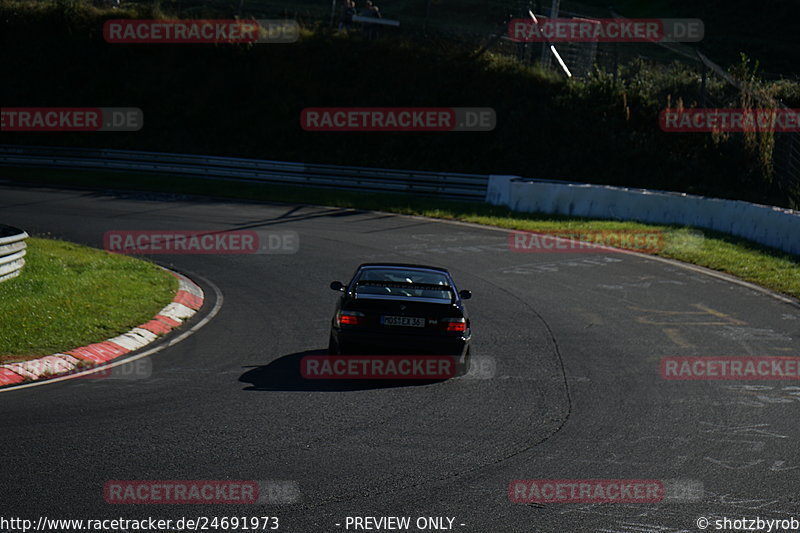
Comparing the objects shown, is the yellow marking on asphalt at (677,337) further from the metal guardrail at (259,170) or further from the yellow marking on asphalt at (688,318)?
the metal guardrail at (259,170)

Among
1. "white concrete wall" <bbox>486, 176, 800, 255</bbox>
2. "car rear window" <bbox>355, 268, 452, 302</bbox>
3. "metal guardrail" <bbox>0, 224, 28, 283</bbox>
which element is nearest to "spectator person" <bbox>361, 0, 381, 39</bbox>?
"white concrete wall" <bbox>486, 176, 800, 255</bbox>

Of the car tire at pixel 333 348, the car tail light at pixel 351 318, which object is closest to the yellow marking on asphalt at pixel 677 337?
the car tail light at pixel 351 318

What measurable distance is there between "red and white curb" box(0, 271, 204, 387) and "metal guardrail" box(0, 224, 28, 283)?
8.74 feet

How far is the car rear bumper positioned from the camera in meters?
10.9

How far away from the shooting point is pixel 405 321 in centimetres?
1094

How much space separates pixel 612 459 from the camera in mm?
8008

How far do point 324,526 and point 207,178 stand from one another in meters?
28.0

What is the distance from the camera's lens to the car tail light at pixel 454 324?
11.0m

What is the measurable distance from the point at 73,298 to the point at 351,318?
5.54 meters

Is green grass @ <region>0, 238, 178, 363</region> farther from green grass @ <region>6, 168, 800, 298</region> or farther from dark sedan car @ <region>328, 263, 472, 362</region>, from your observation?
green grass @ <region>6, 168, 800, 298</region>

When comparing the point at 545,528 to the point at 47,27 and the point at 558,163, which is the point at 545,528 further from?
the point at 47,27

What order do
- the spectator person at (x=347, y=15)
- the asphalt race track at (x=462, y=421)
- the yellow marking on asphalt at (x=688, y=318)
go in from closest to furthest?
the asphalt race track at (x=462, y=421), the yellow marking on asphalt at (x=688, y=318), the spectator person at (x=347, y=15)

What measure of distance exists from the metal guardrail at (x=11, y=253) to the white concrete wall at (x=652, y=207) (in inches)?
633

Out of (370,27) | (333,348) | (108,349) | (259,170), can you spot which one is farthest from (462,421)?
(370,27)
